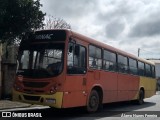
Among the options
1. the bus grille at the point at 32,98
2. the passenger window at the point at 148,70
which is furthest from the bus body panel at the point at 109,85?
the passenger window at the point at 148,70

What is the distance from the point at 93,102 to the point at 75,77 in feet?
6.46

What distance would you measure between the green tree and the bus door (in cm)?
246

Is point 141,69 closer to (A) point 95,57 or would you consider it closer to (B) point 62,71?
Result: (A) point 95,57

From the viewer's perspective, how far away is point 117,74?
17.8m

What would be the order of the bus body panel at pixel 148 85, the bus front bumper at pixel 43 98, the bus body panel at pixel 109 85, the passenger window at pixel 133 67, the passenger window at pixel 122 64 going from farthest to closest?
the bus body panel at pixel 148 85
the passenger window at pixel 133 67
the passenger window at pixel 122 64
the bus body panel at pixel 109 85
the bus front bumper at pixel 43 98

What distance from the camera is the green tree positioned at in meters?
14.5

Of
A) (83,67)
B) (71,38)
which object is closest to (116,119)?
(83,67)

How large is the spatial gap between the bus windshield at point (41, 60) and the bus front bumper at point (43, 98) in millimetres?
726

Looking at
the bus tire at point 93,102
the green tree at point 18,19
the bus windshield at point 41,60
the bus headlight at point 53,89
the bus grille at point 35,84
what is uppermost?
the green tree at point 18,19

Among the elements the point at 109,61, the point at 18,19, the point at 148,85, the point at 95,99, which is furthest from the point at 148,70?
the point at 18,19

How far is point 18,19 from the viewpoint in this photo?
48.9ft

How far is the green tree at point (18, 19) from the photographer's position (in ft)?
47.5

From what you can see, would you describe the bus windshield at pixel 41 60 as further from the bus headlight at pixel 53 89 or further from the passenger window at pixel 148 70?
the passenger window at pixel 148 70

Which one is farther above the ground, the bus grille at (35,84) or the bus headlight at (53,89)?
the bus grille at (35,84)
